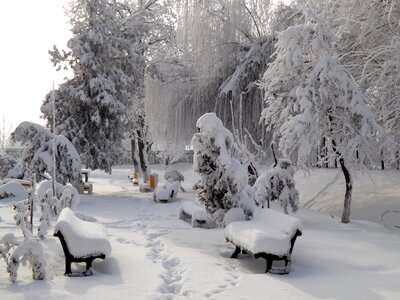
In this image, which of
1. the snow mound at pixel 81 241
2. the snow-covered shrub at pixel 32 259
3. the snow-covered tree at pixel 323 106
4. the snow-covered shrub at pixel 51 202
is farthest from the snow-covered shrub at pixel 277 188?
the snow-covered shrub at pixel 32 259

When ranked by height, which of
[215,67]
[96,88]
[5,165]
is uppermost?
[215,67]

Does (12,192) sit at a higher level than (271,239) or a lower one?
lower

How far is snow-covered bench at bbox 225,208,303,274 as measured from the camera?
6555 millimetres

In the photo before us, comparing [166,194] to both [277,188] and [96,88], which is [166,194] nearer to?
[277,188]

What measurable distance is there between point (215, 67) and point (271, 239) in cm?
1295

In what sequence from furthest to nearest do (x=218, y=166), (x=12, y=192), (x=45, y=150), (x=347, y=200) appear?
(x=45, y=150)
(x=12, y=192)
(x=347, y=200)
(x=218, y=166)

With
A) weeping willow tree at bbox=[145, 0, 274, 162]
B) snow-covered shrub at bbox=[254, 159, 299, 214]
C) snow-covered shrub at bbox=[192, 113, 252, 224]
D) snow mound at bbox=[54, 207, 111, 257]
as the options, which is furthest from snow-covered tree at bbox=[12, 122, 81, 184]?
snow mound at bbox=[54, 207, 111, 257]

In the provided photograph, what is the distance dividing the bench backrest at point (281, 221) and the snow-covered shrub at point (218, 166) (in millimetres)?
1419

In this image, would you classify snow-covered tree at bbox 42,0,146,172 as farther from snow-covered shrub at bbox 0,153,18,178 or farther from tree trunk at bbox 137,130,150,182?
snow-covered shrub at bbox 0,153,18,178

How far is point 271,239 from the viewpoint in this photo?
21.7 ft

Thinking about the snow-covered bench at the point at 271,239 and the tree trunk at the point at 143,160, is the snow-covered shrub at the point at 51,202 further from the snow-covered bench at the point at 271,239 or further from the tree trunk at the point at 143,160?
the tree trunk at the point at 143,160

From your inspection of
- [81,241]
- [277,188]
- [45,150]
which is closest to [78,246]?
[81,241]

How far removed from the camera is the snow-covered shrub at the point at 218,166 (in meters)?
9.89

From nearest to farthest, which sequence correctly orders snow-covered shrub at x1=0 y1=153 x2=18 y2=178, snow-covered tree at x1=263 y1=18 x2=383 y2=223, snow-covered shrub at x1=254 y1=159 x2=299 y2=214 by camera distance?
snow-covered tree at x1=263 y1=18 x2=383 y2=223 < snow-covered shrub at x1=254 y1=159 x2=299 y2=214 < snow-covered shrub at x1=0 y1=153 x2=18 y2=178
